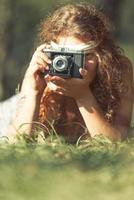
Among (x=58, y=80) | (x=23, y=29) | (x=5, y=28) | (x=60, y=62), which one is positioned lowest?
(x=23, y=29)

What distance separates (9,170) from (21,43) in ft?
57.5

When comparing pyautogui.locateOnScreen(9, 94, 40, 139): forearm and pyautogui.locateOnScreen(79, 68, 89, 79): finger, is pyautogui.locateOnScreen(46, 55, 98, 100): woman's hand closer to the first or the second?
pyautogui.locateOnScreen(79, 68, 89, 79): finger

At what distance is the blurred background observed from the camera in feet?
34.8

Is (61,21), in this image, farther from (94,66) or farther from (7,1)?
(7,1)

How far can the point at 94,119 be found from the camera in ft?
14.2

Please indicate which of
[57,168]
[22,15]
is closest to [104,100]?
[57,168]

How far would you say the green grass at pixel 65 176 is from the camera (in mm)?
2254

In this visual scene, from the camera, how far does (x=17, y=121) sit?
4504mm

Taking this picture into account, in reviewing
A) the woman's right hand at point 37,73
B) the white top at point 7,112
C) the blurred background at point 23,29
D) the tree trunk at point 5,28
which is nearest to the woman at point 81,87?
the woman's right hand at point 37,73

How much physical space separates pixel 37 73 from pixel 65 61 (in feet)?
0.83

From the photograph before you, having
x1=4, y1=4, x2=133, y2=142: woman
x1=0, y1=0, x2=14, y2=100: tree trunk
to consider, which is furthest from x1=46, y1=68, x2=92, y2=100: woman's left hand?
x1=0, y1=0, x2=14, y2=100: tree trunk

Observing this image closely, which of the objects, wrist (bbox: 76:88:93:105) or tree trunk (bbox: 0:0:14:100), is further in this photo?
tree trunk (bbox: 0:0:14:100)

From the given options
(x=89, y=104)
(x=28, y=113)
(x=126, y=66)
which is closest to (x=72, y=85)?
(x=89, y=104)

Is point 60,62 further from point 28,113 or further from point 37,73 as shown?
point 28,113
